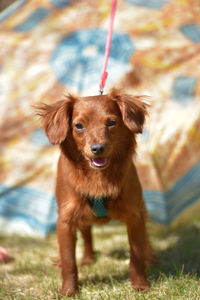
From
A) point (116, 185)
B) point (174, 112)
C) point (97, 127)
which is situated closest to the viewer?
point (97, 127)

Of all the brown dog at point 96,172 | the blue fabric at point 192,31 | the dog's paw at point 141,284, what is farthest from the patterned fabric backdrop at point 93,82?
the dog's paw at point 141,284

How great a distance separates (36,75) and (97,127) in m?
2.30

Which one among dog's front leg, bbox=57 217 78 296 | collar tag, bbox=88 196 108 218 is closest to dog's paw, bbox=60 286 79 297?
dog's front leg, bbox=57 217 78 296

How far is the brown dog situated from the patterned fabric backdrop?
164 centimetres

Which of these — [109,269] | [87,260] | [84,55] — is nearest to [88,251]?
[87,260]

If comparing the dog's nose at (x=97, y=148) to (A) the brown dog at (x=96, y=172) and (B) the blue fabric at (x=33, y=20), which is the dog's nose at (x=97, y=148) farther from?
(B) the blue fabric at (x=33, y=20)

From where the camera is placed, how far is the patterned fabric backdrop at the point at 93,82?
4754 mm

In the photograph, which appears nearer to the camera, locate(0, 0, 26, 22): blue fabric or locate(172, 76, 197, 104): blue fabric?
locate(172, 76, 197, 104): blue fabric

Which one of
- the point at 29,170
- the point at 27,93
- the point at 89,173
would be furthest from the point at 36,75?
the point at 89,173

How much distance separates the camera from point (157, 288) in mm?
3037

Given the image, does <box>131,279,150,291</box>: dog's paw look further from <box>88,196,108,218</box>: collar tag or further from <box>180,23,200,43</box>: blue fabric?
<box>180,23,200,43</box>: blue fabric

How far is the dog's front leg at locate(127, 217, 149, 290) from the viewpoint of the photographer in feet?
10.3

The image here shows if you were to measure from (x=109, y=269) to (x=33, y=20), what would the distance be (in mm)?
3057

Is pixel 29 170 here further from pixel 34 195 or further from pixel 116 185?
pixel 116 185
